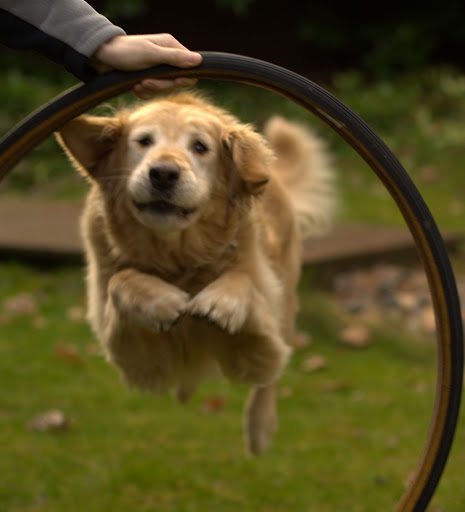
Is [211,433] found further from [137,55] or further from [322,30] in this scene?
[322,30]

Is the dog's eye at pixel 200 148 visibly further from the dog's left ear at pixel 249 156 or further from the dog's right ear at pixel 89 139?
the dog's right ear at pixel 89 139

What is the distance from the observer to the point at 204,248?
2641 millimetres

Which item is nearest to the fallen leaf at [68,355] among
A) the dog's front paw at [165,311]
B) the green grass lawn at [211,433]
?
the green grass lawn at [211,433]

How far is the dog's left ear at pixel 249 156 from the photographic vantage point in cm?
245

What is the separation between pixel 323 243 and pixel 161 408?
86.6 inches

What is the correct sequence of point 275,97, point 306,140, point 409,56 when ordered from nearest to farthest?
point 306,140 < point 275,97 < point 409,56

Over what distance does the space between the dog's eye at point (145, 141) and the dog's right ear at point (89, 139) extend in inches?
4.0

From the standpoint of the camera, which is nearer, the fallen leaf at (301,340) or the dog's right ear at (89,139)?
the dog's right ear at (89,139)

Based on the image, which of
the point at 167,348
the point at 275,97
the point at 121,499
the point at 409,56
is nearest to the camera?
the point at 167,348

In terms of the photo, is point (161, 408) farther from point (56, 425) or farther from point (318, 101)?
point (318, 101)

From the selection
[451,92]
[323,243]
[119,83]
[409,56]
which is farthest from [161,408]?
[409,56]

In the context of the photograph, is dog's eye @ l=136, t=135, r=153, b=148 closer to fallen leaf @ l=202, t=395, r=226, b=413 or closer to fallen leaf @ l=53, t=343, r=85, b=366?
fallen leaf @ l=202, t=395, r=226, b=413

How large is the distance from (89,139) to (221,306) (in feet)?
2.27

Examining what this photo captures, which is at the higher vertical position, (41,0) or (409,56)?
(409,56)
